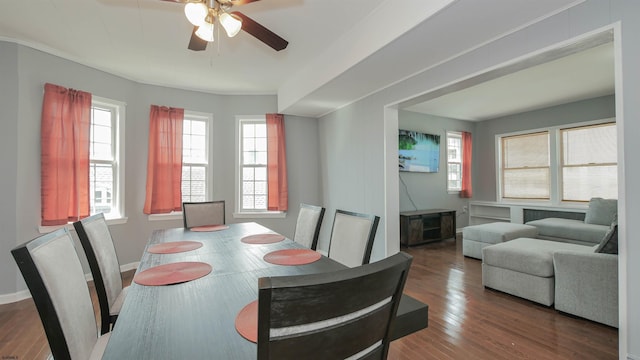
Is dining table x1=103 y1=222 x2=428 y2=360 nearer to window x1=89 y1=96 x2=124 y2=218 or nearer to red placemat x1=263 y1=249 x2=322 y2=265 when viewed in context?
red placemat x1=263 y1=249 x2=322 y2=265

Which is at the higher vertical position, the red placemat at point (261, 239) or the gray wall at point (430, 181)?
the gray wall at point (430, 181)

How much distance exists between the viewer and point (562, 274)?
251 centimetres

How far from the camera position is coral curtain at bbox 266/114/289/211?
15.0 feet

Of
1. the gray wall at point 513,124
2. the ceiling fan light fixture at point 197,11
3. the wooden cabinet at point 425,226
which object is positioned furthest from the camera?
the wooden cabinet at point 425,226

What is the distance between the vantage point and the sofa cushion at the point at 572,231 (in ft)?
13.1

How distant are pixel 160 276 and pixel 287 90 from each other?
3.32 m

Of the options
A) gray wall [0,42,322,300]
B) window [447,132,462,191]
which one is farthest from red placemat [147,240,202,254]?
window [447,132,462,191]

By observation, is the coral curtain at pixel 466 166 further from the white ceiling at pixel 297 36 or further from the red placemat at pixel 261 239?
the red placemat at pixel 261 239

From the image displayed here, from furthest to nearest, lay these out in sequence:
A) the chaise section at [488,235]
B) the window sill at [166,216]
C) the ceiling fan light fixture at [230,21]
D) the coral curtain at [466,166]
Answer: the coral curtain at [466,166], the window sill at [166,216], the chaise section at [488,235], the ceiling fan light fixture at [230,21]

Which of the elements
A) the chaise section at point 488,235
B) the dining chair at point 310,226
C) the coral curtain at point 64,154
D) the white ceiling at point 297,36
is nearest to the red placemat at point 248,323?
the dining chair at point 310,226

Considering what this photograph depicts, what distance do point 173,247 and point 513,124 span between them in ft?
21.9

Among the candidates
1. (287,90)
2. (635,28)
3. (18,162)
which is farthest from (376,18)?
(18,162)

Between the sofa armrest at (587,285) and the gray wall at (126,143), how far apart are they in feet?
10.8

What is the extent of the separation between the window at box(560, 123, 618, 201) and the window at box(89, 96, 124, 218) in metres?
7.36
